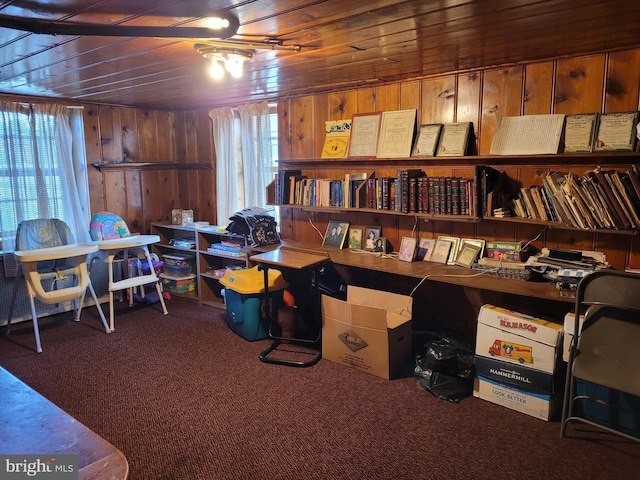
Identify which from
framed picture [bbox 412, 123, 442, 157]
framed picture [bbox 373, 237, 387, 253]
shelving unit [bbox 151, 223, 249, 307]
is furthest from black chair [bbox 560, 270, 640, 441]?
shelving unit [bbox 151, 223, 249, 307]

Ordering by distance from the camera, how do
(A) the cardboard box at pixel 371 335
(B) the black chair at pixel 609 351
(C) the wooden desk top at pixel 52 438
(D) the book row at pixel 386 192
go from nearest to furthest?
(C) the wooden desk top at pixel 52 438 → (B) the black chair at pixel 609 351 → (A) the cardboard box at pixel 371 335 → (D) the book row at pixel 386 192

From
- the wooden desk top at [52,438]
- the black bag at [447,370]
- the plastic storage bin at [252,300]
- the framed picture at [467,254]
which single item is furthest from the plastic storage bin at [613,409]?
the wooden desk top at [52,438]

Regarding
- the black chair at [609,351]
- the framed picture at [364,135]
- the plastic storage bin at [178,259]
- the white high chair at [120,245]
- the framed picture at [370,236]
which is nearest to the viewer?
the black chair at [609,351]

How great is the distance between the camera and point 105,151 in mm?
4672

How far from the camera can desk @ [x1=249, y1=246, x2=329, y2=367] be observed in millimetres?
3189

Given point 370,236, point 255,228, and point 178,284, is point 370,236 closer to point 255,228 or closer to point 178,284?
point 255,228

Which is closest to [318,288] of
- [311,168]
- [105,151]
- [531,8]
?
[311,168]

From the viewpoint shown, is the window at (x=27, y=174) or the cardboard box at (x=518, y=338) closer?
the cardboard box at (x=518, y=338)

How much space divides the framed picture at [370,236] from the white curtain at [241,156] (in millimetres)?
1194

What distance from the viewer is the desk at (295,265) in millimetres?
3189

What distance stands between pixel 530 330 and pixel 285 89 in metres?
2.53

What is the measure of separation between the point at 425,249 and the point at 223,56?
1.90m

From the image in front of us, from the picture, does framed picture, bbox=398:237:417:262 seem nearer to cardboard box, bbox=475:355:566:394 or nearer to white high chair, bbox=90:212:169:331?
cardboard box, bbox=475:355:566:394

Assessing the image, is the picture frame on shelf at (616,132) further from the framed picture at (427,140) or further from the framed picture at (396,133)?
the framed picture at (396,133)
